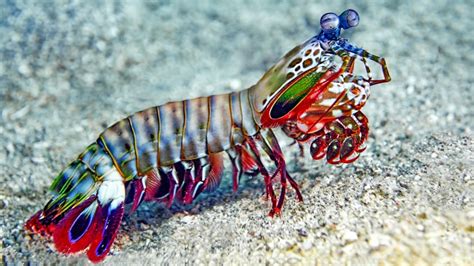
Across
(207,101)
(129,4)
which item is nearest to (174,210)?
(207,101)

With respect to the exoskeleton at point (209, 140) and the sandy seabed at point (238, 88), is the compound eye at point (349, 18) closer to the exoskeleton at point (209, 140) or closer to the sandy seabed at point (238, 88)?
the exoskeleton at point (209, 140)

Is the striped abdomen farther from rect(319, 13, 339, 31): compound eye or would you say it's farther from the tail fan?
rect(319, 13, 339, 31): compound eye

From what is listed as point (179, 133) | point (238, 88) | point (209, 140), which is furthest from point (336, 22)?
point (238, 88)

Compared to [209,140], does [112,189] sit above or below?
below

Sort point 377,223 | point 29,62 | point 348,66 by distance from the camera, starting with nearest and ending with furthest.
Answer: point 377,223
point 348,66
point 29,62

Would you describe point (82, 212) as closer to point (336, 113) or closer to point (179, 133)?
point (179, 133)

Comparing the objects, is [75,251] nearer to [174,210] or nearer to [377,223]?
[174,210]
